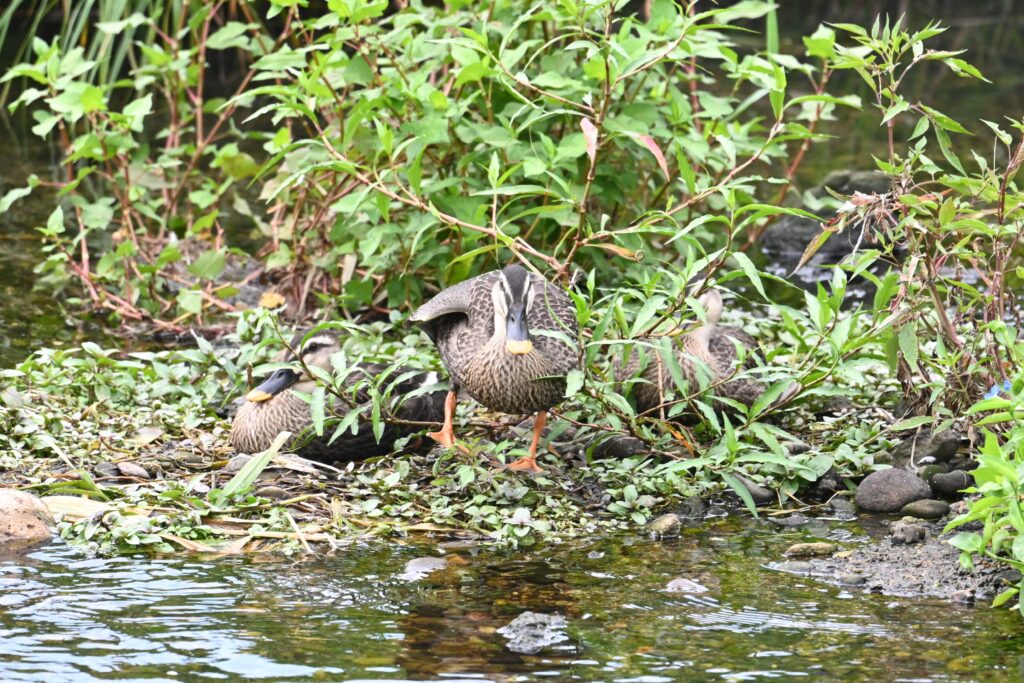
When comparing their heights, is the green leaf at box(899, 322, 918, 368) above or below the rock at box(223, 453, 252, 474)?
above

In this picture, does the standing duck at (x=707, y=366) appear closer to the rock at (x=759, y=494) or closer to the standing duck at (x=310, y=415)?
the rock at (x=759, y=494)

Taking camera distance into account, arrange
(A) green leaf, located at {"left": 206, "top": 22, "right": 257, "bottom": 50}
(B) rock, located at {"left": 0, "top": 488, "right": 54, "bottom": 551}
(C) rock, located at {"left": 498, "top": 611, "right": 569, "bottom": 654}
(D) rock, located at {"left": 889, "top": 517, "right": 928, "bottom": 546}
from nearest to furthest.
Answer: (C) rock, located at {"left": 498, "top": 611, "right": 569, "bottom": 654}
(B) rock, located at {"left": 0, "top": 488, "right": 54, "bottom": 551}
(D) rock, located at {"left": 889, "top": 517, "right": 928, "bottom": 546}
(A) green leaf, located at {"left": 206, "top": 22, "right": 257, "bottom": 50}

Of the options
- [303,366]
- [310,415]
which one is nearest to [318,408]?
[303,366]

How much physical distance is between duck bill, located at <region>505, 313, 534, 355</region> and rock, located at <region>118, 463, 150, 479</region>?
154 cm

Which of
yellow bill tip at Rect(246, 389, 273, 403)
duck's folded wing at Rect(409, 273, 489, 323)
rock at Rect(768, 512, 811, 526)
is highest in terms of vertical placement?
duck's folded wing at Rect(409, 273, 489, 323)

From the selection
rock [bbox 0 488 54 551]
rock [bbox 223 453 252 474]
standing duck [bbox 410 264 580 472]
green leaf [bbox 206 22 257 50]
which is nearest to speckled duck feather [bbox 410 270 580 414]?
standing duck [bbox 410 264 580 472]

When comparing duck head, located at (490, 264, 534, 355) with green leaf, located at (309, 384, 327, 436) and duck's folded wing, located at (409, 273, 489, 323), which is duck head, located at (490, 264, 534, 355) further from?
green leaf, located at (309, 384, 327, 436)

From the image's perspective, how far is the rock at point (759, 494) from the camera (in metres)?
5.66

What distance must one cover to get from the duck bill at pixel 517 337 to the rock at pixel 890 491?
141cm

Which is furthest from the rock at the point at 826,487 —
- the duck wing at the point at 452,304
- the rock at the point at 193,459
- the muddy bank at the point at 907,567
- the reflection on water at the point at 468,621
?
the rock at the point at 193,459

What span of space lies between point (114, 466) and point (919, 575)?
123 inches

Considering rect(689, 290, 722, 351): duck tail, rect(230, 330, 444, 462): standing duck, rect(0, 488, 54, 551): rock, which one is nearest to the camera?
rect(0, 488, 54, 551): rock

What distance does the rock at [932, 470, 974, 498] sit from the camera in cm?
556

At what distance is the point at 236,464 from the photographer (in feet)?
19.3
